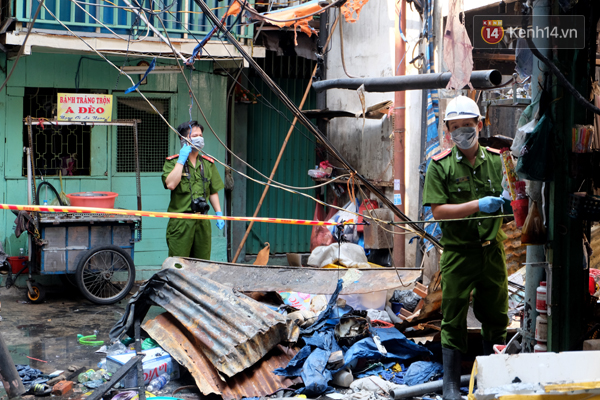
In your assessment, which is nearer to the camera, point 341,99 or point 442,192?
point 442,192

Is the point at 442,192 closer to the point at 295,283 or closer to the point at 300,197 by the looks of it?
the point at 295,283

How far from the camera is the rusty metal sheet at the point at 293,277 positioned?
689 centimetres

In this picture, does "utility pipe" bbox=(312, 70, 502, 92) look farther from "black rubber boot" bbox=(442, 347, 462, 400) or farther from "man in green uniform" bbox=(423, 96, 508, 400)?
"black rubber boot" bbox=(442, 347, 462, 400)

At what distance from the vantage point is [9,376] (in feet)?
16.6

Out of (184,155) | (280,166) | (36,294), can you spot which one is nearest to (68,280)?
(36,294)

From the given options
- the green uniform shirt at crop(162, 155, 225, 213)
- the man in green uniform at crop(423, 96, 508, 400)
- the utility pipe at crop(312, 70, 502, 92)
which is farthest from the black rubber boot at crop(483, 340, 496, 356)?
the green uniform shirt at crop(162, 155, 225, 213)

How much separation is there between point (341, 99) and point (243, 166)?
208 cm

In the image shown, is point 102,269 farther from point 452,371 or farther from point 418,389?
point 452,371

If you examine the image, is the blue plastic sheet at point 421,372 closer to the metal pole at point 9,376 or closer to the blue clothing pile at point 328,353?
the blue clothing pile at point 328,353

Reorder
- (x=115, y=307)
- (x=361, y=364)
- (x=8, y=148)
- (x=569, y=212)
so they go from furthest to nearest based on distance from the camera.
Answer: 1. (x=8, y=148)
2. (x=115, y=307)
3. (x=361, y=364)
4. (x=569, y=212)

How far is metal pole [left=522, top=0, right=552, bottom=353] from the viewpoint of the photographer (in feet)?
13.5

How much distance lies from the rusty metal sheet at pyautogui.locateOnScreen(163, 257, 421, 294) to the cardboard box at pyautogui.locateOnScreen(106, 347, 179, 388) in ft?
4.28

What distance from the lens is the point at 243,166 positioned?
35.8 ft

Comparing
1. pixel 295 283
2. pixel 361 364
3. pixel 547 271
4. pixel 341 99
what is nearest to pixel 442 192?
pixel 547 271
